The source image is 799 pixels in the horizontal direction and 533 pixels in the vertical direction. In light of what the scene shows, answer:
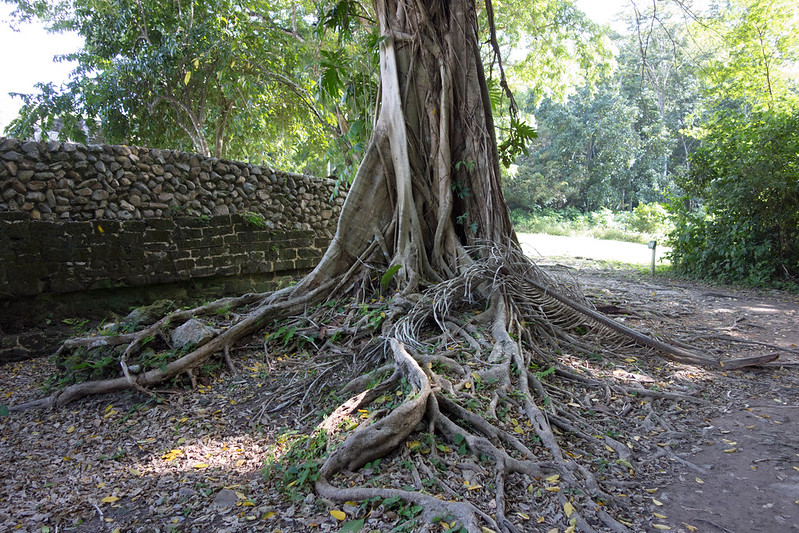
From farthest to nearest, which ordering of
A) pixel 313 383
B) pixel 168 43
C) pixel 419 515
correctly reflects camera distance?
pixel 168 43 → pixel 313 383 → pixel 419 515

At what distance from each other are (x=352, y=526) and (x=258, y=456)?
3.44ft

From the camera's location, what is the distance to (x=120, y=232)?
556 centimetres

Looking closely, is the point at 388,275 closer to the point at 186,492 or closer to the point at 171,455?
the point at 171,455

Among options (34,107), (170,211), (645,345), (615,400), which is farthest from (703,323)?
(34,107)

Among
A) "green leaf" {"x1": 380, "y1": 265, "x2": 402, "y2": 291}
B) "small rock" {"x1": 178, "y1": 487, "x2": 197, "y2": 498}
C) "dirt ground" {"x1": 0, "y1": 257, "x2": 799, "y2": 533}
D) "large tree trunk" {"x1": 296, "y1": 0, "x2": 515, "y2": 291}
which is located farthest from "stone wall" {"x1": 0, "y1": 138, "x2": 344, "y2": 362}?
"small rock" {"x1": 178, "y1": 487, "x2": 197, "y2": 498}

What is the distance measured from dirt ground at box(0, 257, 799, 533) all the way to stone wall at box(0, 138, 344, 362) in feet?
2.93

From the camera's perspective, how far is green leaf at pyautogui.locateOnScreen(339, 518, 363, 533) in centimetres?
199

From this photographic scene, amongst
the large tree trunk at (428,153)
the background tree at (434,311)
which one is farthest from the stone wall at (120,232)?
the large tree trunk at (428,153)

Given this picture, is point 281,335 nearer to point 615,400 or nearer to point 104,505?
point 104,505

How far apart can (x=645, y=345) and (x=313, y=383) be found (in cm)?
281

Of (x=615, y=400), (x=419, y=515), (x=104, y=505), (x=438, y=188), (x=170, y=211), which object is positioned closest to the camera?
(x=419, y=515)

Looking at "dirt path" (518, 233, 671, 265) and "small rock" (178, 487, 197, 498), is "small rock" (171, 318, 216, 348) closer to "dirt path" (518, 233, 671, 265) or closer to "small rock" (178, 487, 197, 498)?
"small rock" (178, 487, 197, 498)

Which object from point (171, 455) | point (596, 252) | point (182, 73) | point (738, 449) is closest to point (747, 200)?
point (596, 252)

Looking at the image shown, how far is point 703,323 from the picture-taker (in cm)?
522
